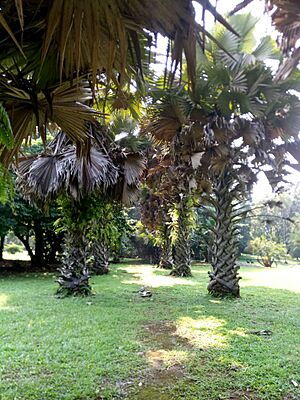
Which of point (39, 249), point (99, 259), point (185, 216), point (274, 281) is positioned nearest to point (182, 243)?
point (185, 216)

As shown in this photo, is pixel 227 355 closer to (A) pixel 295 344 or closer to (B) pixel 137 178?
(A) pixel 295 344

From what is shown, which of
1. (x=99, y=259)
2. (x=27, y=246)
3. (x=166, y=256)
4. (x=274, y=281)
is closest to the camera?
(x=274, y=281)

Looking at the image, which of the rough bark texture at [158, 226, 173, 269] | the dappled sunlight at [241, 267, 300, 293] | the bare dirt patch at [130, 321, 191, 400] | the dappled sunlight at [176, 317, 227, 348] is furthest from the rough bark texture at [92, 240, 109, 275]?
the bare dirt patch at [130, 321, 191, 400]

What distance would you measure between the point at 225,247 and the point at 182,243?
368 centimetres

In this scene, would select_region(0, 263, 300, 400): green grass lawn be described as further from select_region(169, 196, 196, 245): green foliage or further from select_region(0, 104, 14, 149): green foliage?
select_region(169, 196, 196, 245): green foliage

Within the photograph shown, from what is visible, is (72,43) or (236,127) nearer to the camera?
(72,43)

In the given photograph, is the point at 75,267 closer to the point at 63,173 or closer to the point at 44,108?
the point at 63,173

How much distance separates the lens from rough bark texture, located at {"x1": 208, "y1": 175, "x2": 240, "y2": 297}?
7.11 meters

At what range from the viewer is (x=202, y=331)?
4.65 metres

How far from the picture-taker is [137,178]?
7.11 m

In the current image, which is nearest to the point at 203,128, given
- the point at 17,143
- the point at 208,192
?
the point at 208,192

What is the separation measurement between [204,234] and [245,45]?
14679mm

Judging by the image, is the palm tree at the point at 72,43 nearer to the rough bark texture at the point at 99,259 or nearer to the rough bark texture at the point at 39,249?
the rough bark texture at the point at 99,259

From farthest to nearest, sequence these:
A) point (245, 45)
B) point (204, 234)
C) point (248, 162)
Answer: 1. point (204, 234)
2. point (248, 162)
3. point (245, 45)
